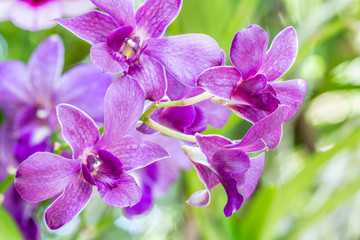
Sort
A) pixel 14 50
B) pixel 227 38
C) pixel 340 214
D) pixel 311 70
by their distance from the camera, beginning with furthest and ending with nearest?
pixel 311 70 → pixel 340 214 → pixel 14 50 → pixel 227 38

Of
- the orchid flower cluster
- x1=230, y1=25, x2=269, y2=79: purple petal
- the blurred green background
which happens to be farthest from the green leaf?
x1=230, y1=25, x2=269, y2=79: purple petal

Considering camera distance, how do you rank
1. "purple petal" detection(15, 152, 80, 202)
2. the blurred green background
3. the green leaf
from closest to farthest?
"purple petal" detection(15, 152, 80, 202) → the green leaf → the blurred green background

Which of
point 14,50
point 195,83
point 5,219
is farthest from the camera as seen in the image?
point 14,50

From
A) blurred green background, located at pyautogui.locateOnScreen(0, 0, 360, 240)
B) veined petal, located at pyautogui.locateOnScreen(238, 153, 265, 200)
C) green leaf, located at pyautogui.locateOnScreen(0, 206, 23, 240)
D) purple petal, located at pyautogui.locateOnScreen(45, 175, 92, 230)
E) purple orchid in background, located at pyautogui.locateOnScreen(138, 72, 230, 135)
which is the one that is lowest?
blurred green background, located at pyautogui.locateOnScreen(0, 0, 360, 240)

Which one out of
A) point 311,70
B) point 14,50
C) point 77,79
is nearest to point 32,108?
point 77,79

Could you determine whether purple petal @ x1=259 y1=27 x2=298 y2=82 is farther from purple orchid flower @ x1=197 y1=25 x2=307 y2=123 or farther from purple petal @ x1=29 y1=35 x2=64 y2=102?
purple petal @ x1=29 y1=35 x2=64 y2=102

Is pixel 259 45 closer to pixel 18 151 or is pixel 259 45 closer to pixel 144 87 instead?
pixel 144 87

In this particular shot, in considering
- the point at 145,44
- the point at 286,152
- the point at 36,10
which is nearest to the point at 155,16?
the point at 145,44
